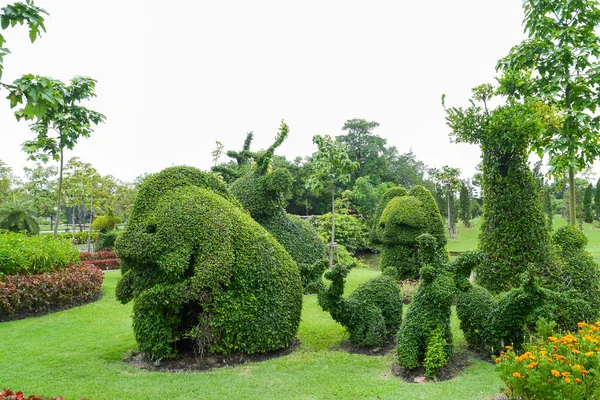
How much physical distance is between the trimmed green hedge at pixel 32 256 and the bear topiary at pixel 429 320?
9.63m

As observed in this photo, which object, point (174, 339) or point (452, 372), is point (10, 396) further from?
point (452, 372)

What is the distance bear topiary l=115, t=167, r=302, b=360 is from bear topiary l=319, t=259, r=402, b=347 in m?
0.70

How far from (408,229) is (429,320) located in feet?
22.5

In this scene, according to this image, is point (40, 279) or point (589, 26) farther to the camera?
point (40, 279)

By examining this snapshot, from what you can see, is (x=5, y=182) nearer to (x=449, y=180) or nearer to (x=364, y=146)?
(x=364, y=146)

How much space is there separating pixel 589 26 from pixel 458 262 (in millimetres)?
6490

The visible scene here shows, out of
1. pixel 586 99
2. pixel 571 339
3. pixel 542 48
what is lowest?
pixel 571 339

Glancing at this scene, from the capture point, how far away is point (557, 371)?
3.85 m

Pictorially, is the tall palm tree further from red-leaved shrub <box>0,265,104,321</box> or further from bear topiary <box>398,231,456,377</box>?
bear topiary <box>398,231,456,377</box>

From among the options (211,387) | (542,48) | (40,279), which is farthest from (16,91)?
(542,48)

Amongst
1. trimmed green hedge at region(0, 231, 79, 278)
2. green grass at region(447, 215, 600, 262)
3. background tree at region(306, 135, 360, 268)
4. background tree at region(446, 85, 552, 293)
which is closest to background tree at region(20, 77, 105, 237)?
trimmed green hedge at region(0, 231, 79, 278)

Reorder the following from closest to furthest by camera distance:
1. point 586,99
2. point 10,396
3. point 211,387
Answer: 1. point 10,396
2. point 211,387
3. point 586,99

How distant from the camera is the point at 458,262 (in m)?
6.04

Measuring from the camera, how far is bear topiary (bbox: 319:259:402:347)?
682 centimetres
